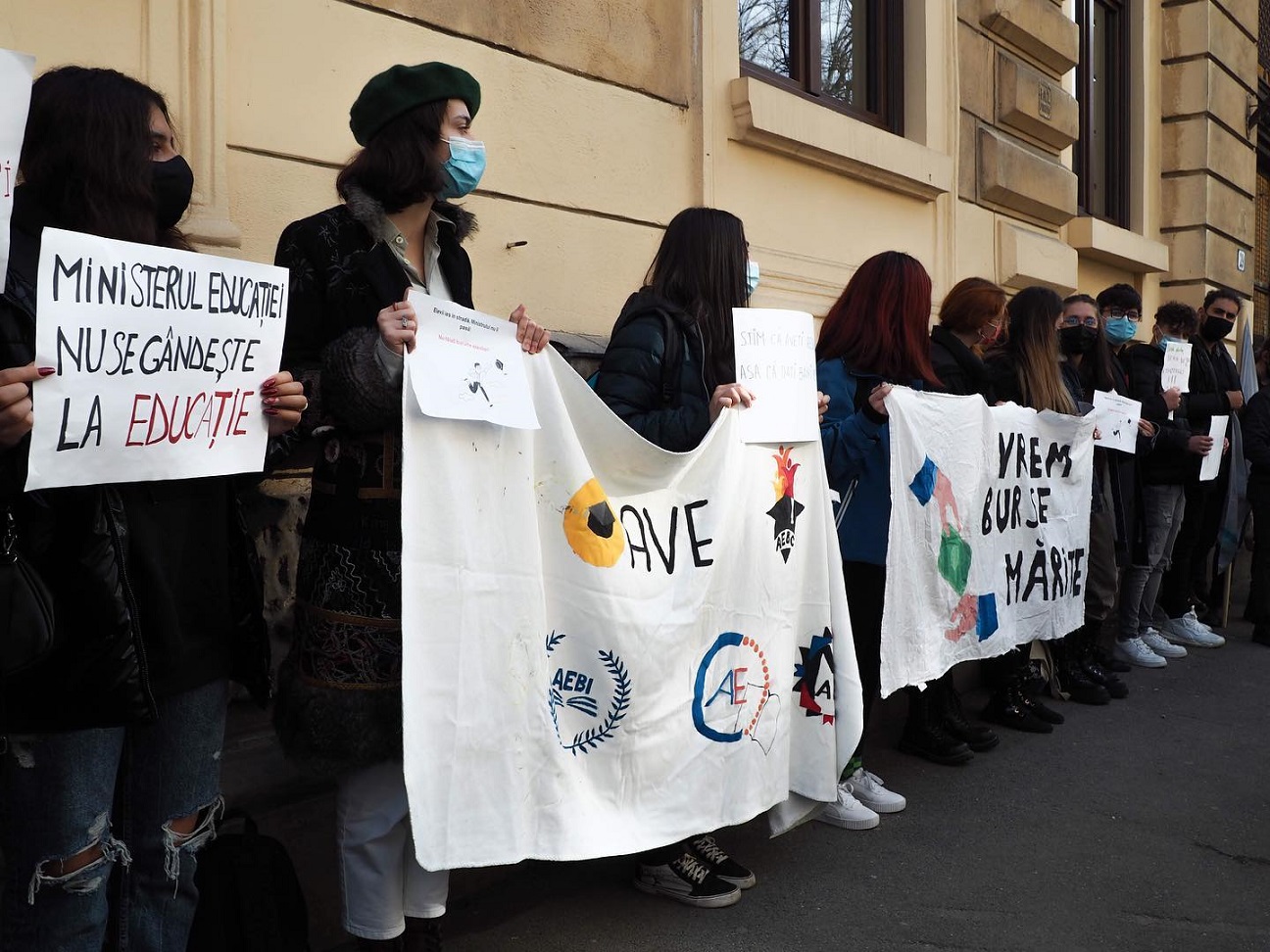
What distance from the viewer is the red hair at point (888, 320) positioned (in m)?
3.68

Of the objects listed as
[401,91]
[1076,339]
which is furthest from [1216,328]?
[401,91]

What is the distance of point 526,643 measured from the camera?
2455 millimetres

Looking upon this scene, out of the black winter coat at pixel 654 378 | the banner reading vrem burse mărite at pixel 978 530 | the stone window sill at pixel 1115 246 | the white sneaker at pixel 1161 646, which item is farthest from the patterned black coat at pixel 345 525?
the stone window sill at pixel 1115 246

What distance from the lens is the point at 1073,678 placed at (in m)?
5.16

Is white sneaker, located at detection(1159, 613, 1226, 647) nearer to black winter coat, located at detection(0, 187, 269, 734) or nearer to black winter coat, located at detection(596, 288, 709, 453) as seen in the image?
black winter coat, located at detection(596, 288, 709, 453)

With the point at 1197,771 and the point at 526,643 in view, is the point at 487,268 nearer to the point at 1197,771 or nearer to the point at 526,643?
the point at 526,643

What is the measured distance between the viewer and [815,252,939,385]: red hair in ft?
12.1

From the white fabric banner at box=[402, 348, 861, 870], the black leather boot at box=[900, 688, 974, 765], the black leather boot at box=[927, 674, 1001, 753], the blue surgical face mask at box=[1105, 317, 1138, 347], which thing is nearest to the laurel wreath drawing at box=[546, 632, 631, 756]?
the white fabric banner at box=[402, 348, 861, 870]

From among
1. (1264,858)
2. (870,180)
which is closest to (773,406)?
(1264,858)

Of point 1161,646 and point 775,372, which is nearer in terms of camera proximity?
point 775,372

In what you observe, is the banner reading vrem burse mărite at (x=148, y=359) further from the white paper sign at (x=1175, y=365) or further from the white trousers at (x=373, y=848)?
the white paper sign at (x=1175, y=365)

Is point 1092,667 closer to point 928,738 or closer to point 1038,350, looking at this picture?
point 928,738

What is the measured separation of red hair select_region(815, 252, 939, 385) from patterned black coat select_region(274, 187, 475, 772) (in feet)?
6.07

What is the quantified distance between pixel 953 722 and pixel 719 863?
1.55 metres
